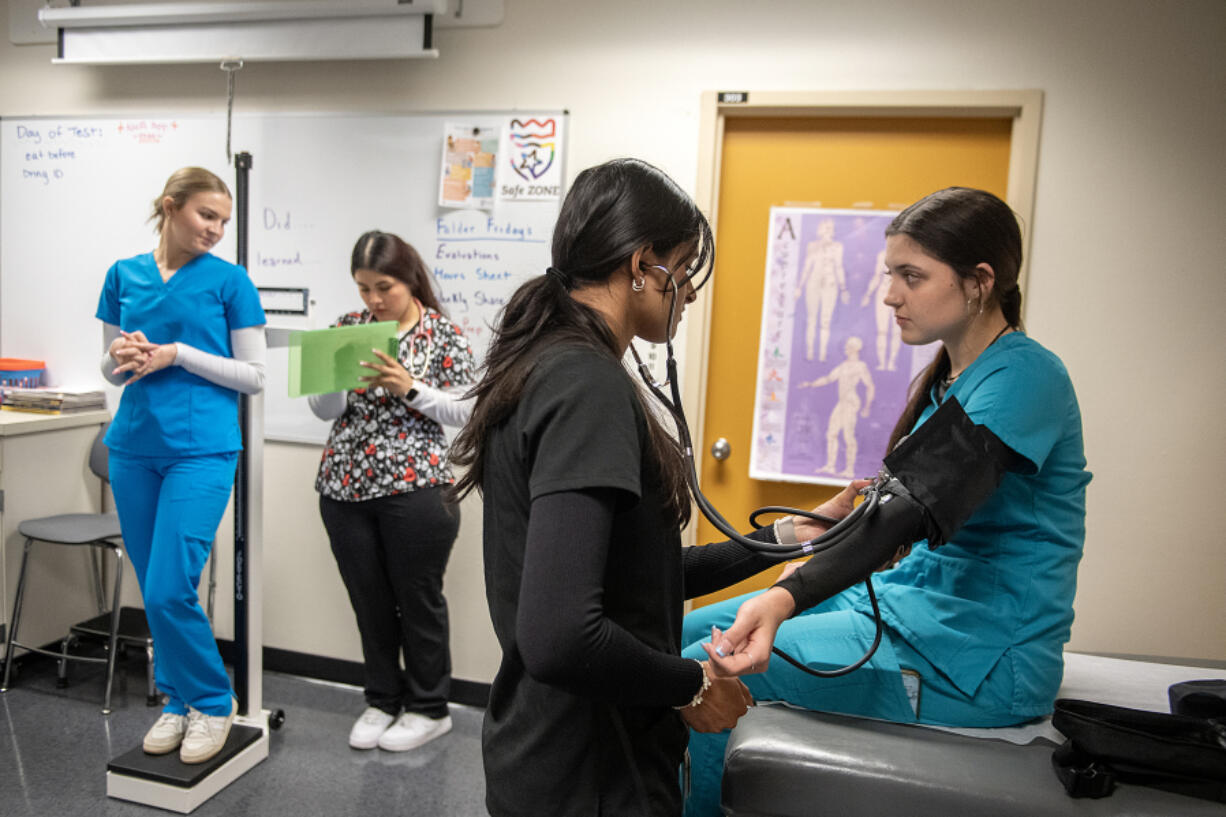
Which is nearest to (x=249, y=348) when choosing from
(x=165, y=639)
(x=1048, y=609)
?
(x=165, y=639)

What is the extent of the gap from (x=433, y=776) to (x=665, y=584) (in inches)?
65.6

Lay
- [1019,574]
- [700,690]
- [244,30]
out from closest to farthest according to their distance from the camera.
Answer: [700,690], [1019,574], [244,30]

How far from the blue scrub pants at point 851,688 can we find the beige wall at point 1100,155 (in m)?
1.32

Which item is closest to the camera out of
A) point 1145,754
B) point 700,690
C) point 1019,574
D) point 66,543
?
point 700,690

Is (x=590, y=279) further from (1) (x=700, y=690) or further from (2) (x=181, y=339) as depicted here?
(2) (x=181, y=339)

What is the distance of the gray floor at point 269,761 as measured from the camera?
207 centimetres

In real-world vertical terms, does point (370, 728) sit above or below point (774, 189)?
below

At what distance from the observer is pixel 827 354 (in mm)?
2445

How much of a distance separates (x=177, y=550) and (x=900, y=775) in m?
1.74

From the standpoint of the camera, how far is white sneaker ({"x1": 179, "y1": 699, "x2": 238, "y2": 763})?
6.86ft

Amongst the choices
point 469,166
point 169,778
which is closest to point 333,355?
point 469,166

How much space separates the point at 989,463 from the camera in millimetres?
1135

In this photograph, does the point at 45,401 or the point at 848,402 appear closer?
the point at 848,402

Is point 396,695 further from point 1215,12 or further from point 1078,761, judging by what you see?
point 1215,12
